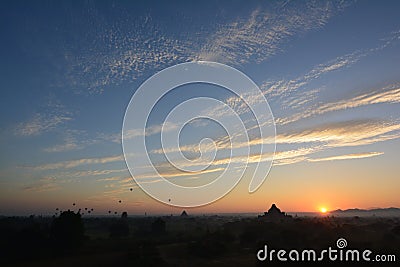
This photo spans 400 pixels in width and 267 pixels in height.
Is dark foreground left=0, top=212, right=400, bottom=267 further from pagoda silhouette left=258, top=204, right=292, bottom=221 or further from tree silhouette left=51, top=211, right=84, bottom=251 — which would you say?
pagoda silhouette left=258, top=204, right=292, bottom=221

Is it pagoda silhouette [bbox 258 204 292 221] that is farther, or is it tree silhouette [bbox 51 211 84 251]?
pagoda silhouette [bbox 258 204 292 221]

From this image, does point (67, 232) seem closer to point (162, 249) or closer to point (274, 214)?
point (162, 249)

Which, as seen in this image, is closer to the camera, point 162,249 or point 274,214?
point 162,249

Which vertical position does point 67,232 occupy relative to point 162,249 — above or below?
above

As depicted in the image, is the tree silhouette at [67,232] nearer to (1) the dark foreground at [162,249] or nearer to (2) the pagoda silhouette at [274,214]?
(1) the dark foreground at [162,249]

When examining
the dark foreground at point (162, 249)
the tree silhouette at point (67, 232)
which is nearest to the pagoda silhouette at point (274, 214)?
the dark foreground at point (162, 249)

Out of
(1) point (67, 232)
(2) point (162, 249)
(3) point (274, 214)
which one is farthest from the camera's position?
(3) point (274, 214)

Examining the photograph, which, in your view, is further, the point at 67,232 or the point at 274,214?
the point at 274,214

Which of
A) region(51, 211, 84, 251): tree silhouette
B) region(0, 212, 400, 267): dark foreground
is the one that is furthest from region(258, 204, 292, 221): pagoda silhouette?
region(51, 211, 84, 251): tree silhouette

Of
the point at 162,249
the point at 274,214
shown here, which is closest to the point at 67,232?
the point at 162,249

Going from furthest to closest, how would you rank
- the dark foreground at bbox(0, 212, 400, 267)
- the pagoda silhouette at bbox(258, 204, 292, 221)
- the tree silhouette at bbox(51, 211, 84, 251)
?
the pagoda silhouette at bbox(258, 204, 292, 221) → the tree silhouette at bbox(51, 211, 84, 251) → the dark foreground at bbox(0, 212, 400, 267)

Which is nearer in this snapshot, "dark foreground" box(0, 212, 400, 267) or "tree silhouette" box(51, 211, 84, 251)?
"dark foreground" box(0, 212, 400, 267)

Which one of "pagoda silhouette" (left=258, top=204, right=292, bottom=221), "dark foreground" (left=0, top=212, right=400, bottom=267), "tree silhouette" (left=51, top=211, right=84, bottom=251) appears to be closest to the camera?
"dark foreground" (left=0, top=212, right=400, bottom=267)

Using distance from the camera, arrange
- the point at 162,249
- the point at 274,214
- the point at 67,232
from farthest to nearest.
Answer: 1. the point at 274,214
2. the point at 67,232
3. the point at 162,249
